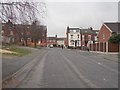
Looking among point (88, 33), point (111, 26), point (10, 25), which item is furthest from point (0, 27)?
point (88, 33)

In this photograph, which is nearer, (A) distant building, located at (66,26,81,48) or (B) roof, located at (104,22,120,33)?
(B) roof, located at (104,22,120,33)

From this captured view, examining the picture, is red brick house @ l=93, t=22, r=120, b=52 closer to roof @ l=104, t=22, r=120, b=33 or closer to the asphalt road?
roof @ l=104, t=22, r=120, b=33

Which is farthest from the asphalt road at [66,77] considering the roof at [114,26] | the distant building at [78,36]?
the distant building at [78,36]

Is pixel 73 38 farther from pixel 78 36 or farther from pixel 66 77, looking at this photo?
pixel 66 77

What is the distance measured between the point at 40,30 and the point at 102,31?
2931 cm

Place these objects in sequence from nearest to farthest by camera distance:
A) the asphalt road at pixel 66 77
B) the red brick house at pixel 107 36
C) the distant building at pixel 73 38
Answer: the asphalt road at pixel 66 77 < the red brick house at pixel 107 36 < the distant building at pixel 73 38

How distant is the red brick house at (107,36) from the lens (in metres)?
62.0

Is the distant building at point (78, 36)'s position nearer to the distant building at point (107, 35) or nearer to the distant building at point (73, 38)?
the distant building at point (73, 38)

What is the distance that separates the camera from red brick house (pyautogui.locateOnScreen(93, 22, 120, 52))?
203 feet

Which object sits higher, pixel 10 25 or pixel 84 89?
pixel 10 25

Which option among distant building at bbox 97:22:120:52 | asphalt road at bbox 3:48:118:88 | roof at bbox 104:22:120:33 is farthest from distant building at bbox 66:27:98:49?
asphalt road at bbox 3:48:118:88

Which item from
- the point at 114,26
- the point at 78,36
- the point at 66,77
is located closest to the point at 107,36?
the point at 114,26

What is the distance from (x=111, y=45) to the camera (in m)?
61.8

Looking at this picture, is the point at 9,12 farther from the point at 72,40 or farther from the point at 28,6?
the point at 72,40
